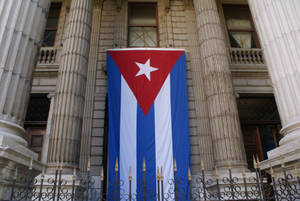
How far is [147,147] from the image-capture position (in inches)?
354

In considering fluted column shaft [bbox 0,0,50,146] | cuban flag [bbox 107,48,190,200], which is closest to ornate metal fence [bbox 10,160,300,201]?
fluted column shaft [bbox 0,0,50,146]

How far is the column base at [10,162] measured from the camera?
3.61 m

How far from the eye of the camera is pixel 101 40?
12.2 meters

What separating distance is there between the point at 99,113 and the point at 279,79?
24.0 ft

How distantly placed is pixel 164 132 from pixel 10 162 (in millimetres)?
6132

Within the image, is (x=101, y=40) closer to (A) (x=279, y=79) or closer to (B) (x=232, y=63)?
(B) (x=232, y=63)

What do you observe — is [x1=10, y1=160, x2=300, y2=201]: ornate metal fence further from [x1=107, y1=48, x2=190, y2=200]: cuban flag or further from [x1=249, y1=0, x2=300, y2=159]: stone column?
[x1=107, y1=48, x2=190, y2=200]: cuban flag

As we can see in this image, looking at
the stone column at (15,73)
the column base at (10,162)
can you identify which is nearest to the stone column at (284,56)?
the column base at (10,162)

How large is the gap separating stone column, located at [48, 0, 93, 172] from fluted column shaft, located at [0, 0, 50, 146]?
321 cm

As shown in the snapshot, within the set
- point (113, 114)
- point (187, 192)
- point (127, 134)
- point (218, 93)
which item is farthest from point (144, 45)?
point (187, 192)

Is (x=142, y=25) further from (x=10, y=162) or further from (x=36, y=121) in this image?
(x=10, y=162)

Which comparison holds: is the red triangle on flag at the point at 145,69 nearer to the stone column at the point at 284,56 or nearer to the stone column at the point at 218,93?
the stone column at the point at 218,93

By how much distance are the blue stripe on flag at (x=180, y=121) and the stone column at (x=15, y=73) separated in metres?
5.46

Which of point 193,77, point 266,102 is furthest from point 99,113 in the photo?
point 266,102
